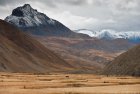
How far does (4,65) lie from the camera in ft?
399

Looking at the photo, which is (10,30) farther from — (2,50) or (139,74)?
(139,74)

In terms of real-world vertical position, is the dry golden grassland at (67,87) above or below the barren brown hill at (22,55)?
below

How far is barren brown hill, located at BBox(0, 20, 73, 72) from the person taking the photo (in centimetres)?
12938

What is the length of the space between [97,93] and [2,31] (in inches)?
5688

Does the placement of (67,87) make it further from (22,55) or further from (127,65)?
(22,55)

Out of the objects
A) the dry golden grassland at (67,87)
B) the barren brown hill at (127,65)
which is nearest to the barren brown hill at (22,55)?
the barren brown hill at (127,65)

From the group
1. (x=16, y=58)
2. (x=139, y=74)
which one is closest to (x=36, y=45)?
(x=16, y=58)

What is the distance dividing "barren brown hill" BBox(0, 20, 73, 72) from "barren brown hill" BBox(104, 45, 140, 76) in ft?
142

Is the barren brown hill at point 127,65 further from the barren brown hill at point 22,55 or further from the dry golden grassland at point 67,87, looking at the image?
the barren brown hill at point 22,55

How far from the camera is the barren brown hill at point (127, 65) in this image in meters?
75.1

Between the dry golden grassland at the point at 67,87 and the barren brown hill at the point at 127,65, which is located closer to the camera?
the dry golden grassland at the point at 67,87

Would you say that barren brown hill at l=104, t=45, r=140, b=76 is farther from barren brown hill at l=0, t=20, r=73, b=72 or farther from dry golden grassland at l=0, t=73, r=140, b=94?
barren brown hill at l=0, t=20, r=73, b=72

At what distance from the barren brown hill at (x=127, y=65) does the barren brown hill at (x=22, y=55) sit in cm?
4343

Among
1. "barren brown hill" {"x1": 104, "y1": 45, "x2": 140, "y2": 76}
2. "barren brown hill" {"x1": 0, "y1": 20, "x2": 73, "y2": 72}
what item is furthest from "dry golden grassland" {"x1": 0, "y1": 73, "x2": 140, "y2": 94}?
"barren brown hill" {"x1": 0, "y1": 20, "x2": 73, "y2": 72}
